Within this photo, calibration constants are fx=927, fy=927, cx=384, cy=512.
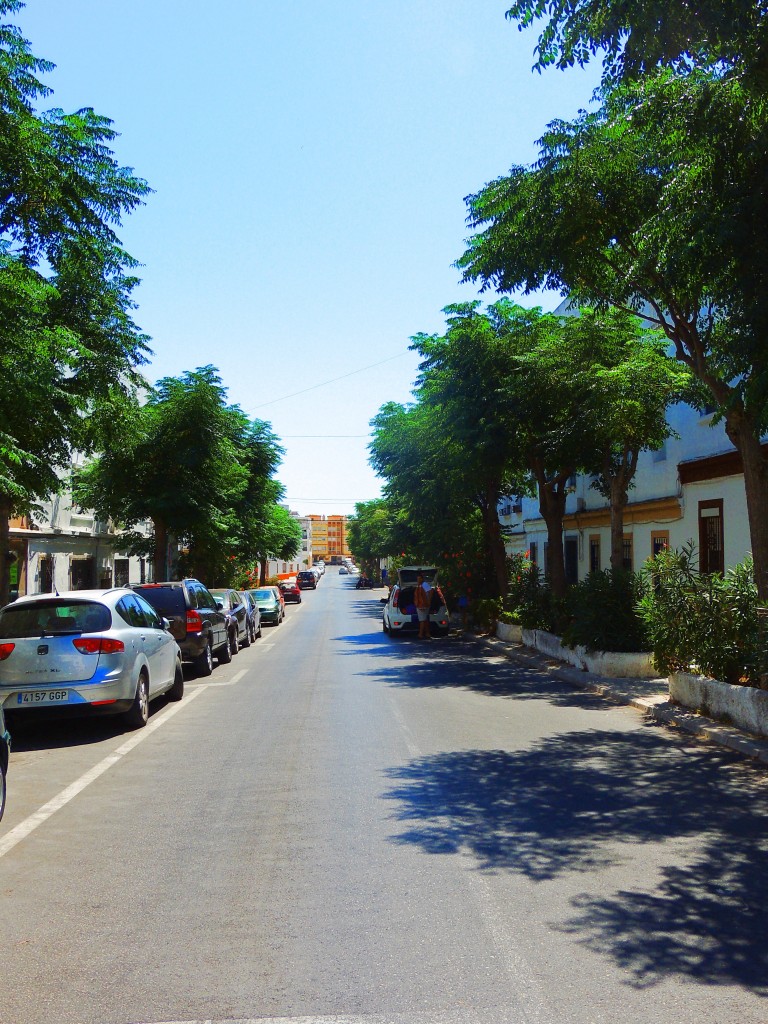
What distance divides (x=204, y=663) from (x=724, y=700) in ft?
35.3

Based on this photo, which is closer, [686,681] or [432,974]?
[432,974]

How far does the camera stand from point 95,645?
1041 centimetres

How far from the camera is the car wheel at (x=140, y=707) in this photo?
36.0 feet

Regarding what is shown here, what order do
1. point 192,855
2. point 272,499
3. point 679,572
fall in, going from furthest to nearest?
point 272,499
point 679,572
point 192,855

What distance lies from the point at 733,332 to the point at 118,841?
803 cm

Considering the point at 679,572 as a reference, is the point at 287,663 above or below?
below

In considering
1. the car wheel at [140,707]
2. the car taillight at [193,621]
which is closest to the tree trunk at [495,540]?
the car taillight at [193,621]

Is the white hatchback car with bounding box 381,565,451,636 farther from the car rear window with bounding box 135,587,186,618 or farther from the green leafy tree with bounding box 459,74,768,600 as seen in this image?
the green leafy tree with bounding box 459,74,768,600

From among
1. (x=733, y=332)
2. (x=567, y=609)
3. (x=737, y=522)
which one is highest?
(x=733, y=332)

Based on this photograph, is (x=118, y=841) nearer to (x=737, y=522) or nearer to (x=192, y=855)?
(x=192, y=855)

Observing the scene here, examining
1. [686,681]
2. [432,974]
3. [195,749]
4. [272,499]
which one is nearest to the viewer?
[432,974]

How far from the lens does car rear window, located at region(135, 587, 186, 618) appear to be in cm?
1738

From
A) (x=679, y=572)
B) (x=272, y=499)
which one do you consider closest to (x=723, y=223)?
(x=679, y=572)

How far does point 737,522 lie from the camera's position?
62.5 ft
